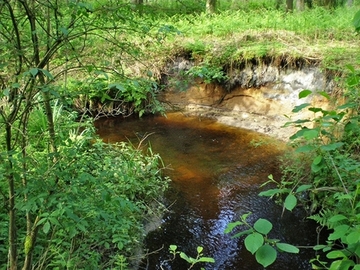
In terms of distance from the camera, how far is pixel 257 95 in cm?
825

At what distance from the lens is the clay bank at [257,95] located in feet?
23.8

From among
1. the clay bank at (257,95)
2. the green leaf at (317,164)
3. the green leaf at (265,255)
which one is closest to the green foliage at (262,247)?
the green leaf at (265,255)

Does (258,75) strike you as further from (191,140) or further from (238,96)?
(191,140)

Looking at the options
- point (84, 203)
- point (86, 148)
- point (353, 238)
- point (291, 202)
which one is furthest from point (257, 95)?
point (353, 238)

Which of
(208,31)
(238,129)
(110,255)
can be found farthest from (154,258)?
(208,31)

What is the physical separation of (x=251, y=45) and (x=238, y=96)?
1264mm

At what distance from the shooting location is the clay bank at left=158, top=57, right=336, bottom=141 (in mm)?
7250

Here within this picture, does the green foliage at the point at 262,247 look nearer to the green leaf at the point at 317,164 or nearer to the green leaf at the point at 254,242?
Answer: the green leaf at the point at 254,242

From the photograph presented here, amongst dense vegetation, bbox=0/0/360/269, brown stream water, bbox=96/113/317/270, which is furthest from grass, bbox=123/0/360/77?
brown stream water, bbox=96/113/317/270

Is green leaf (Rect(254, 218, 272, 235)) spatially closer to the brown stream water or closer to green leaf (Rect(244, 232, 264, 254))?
green leaf (Rect(244, 232, 264, 254))

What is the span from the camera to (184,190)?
5.27 metres

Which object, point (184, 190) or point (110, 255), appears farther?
point (184, 190)

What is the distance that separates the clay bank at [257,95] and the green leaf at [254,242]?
20.8ft

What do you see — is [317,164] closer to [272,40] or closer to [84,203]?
[84,203]
